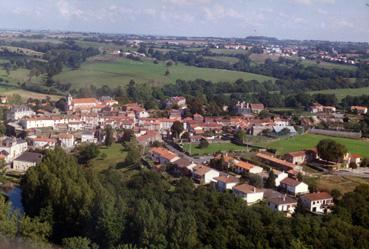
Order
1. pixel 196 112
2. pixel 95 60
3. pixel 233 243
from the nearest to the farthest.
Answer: pixel 233 243
pixel 196 112
pixel 95 60

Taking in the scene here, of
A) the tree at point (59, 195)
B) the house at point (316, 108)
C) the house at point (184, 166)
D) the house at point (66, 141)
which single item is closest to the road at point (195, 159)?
the house at point (184, 166)

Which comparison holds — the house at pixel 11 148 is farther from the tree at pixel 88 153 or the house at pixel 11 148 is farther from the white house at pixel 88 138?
the tree at pixel 88 153

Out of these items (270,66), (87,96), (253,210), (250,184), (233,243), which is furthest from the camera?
(270,66)

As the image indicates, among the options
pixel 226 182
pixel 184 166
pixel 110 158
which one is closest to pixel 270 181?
pixel 226 182

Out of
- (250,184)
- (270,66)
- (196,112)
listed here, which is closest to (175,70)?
(270,66)

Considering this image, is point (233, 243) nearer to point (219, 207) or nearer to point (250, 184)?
point (219, 207)

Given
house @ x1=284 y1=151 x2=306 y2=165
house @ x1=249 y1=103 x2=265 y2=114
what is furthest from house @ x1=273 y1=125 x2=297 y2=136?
house @ x1=249 y1=103 x2=265 y2=114
